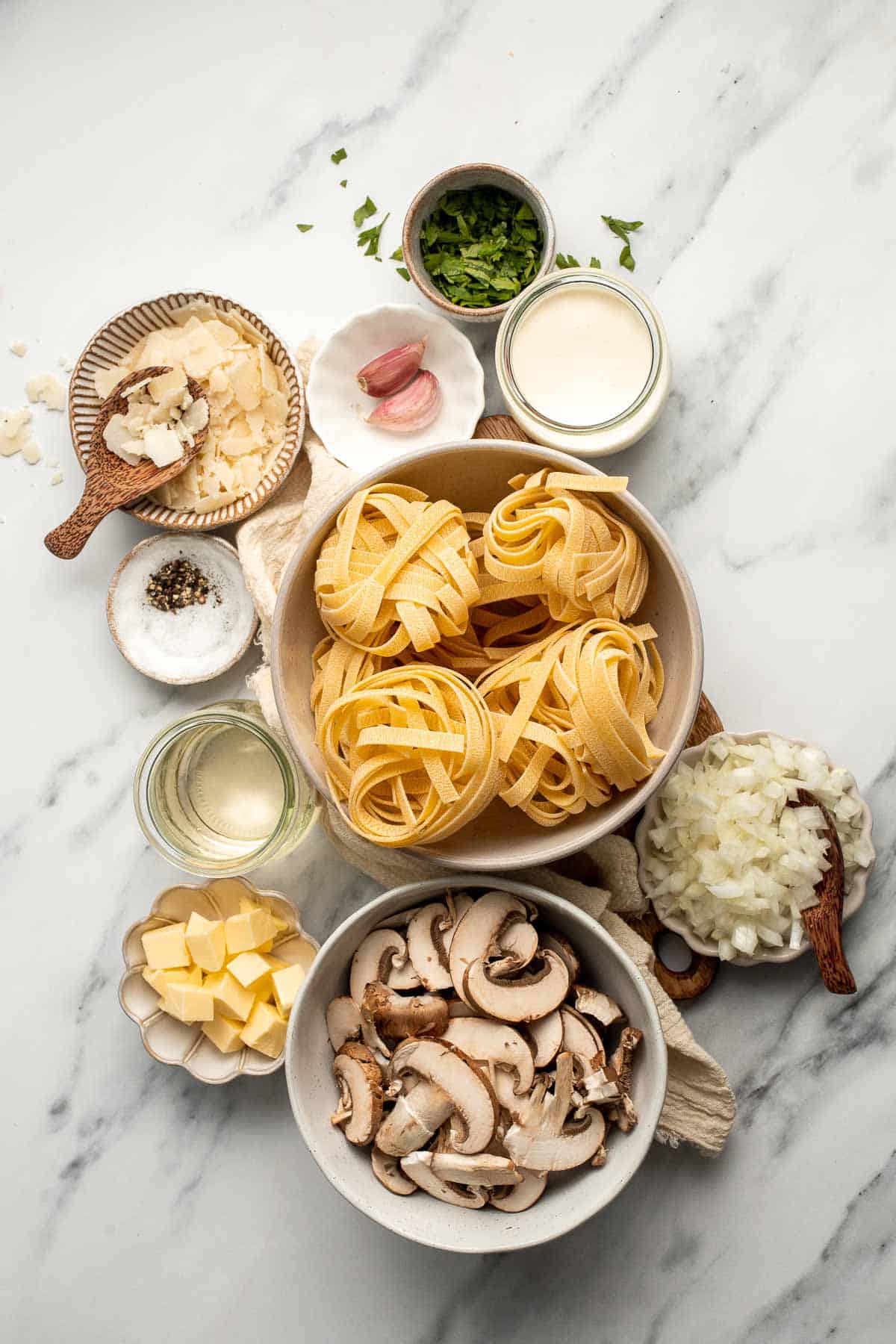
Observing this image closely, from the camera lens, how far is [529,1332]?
212 cm

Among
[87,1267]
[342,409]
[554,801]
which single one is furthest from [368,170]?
[87,1267]

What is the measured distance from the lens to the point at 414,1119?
172 centimetres

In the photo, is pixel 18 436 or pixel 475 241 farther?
pixel 18 436

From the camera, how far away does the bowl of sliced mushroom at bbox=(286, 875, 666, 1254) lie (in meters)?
1.72

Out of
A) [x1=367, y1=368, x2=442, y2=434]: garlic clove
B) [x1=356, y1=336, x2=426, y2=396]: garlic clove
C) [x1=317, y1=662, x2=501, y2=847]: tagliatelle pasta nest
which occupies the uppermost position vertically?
[x1=356, y1=336, x2=426, y2=396]: garlic clove

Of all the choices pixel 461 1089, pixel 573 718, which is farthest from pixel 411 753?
pixel 461 1089

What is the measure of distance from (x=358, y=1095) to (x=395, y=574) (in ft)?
2.94

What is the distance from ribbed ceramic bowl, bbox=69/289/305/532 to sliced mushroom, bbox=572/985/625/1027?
3.66ft

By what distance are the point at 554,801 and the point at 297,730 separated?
45 cm

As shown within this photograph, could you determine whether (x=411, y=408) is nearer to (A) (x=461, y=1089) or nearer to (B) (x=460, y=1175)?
(A) (x=461, y=1089)

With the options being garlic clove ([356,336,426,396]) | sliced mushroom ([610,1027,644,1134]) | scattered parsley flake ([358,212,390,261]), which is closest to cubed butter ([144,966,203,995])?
sliced mushroom ([610,1027,644,1134])

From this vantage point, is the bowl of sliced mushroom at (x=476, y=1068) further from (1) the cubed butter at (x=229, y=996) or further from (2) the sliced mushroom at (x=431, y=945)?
(1) the cubed butter at (x=229, y=996)

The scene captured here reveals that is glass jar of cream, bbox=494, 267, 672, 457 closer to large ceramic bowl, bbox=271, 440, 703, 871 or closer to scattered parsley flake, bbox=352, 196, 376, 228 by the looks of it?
large ceramic bowl, bbox=271, 440, 703, 871

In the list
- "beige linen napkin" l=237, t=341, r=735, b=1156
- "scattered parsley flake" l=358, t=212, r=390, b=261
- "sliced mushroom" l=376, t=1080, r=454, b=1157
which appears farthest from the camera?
"scattered parsley flake" l=358, t=212, r=390, b=261
